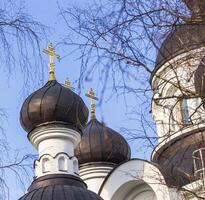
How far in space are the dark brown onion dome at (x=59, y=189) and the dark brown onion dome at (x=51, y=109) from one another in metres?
1.06

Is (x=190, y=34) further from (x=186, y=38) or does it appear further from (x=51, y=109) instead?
(x=51, y=109)

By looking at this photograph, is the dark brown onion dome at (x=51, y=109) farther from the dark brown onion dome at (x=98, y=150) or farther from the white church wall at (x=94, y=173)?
the white church wall at (x=94, y=173)

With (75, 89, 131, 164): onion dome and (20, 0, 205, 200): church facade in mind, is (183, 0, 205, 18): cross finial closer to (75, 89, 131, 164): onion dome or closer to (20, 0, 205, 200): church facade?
(20, 0, 205, 200): church facade

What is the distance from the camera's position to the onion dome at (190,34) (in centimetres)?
405

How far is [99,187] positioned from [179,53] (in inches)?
375

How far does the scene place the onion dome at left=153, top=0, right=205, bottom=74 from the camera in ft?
13.3

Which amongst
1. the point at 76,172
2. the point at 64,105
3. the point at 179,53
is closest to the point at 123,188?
the point at 76,172

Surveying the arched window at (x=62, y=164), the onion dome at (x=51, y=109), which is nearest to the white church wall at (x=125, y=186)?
the arched window at (x=62, y=164)

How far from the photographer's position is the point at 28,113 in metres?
12.8

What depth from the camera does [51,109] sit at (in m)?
12.7

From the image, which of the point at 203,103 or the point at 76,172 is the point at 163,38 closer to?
the point at 203,103

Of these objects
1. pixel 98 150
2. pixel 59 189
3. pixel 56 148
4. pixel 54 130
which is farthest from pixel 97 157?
pixel 59 189

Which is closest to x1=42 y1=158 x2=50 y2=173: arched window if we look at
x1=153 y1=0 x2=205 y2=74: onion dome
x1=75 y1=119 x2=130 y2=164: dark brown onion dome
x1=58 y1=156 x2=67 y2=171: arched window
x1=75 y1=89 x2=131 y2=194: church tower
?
x1=58 y1=156 x2=67 y2=171: arched window

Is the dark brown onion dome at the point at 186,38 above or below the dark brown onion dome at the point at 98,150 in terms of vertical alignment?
below
